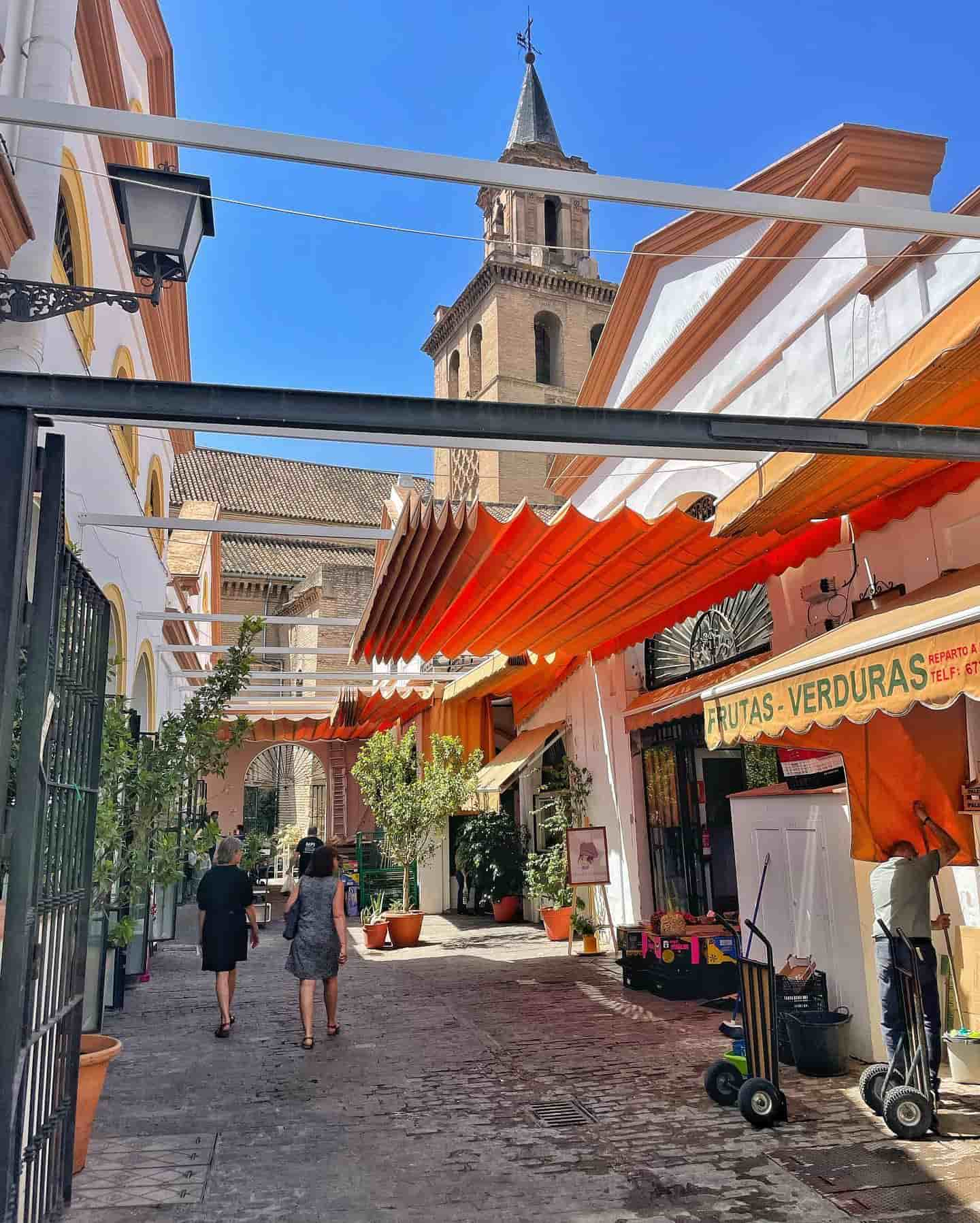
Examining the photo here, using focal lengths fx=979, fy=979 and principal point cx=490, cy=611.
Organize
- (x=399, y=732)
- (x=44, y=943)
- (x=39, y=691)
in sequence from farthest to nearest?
(x=399, y=732), (x=44, y=943), (x=39, y=691)

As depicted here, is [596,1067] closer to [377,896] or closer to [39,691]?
[39,691]

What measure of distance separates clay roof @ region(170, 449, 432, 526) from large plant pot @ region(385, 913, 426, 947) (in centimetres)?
3216

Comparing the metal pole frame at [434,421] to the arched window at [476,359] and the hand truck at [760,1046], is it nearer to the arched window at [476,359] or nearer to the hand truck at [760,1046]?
the hand truck at [760,1046]

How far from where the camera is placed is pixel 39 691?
3521mm

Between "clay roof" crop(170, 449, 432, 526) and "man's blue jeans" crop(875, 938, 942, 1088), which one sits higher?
"clay roof" crop(170, 449, 432, 526)

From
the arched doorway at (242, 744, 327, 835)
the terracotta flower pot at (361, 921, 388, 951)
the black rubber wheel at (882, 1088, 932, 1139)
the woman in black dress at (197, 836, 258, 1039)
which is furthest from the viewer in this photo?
the arched doorway at (242, 744, 327, 835)

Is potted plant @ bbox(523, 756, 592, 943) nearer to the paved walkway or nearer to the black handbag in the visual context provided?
the paved walkway

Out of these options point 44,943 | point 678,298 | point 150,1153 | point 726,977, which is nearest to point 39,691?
point 44,943

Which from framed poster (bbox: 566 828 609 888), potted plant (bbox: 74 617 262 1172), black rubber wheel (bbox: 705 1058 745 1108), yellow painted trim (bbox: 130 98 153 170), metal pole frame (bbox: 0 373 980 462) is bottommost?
black rubber wheel (bbox: 705 1058 745 1108)

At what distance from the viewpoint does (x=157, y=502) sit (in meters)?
13.9

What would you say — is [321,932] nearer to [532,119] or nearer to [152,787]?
[152,787]

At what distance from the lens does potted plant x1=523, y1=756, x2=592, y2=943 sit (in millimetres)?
12859

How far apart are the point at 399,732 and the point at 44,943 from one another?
18.3 meters

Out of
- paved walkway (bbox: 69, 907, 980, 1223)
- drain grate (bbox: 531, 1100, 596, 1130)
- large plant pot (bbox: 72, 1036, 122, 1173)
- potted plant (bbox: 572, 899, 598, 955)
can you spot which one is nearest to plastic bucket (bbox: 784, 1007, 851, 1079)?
paved walkway (bbox: 69, 907, 980, 1223)
